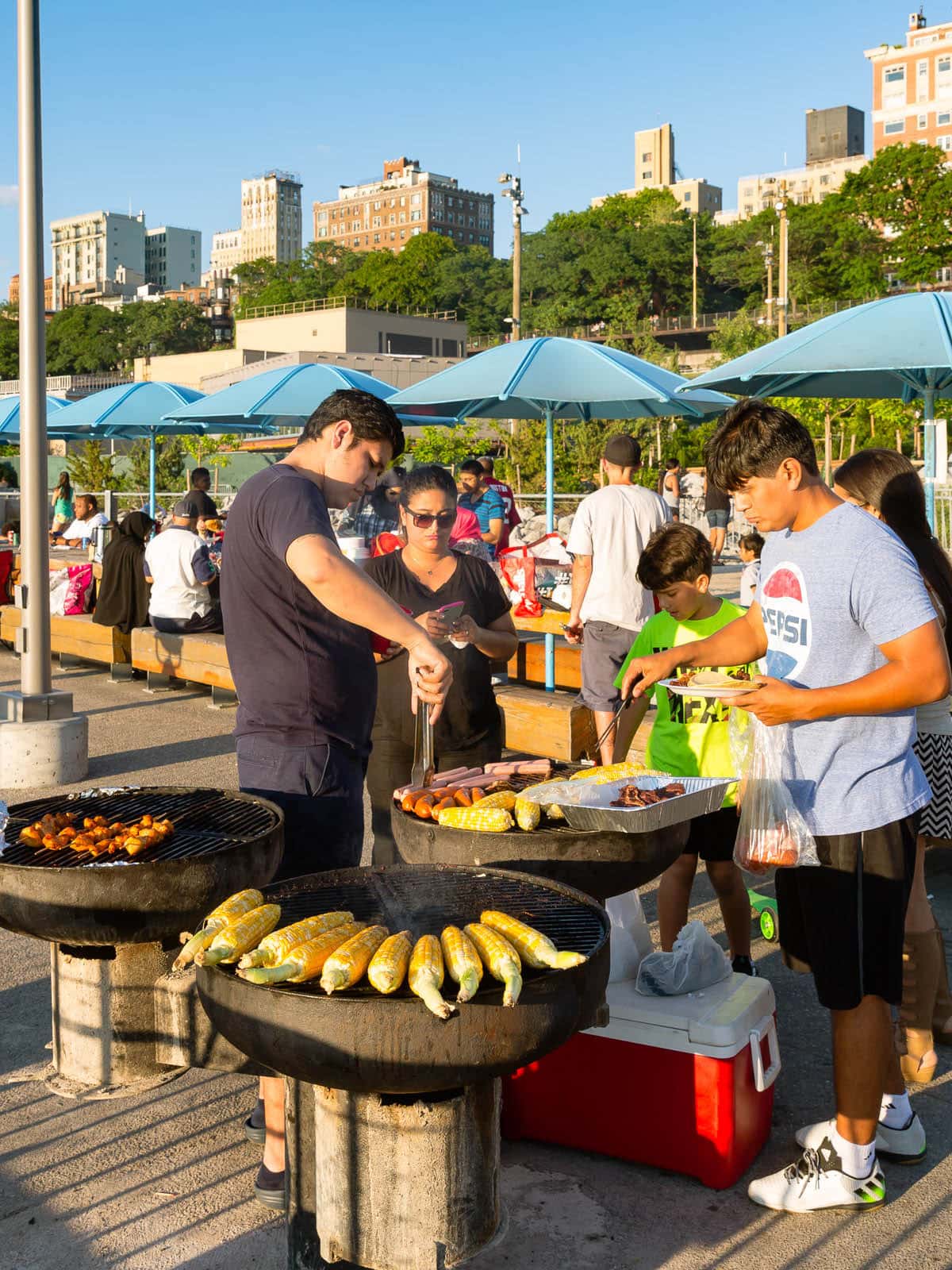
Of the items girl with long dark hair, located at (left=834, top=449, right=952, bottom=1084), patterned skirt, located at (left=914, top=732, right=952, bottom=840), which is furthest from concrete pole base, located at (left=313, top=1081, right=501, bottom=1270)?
patterned skirt, located at (left=914, top=732, right=952, bottom=840)

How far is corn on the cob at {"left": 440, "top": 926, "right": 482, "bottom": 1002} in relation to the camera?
251 cm

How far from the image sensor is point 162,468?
41.4m

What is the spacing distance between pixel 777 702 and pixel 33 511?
6.08 m

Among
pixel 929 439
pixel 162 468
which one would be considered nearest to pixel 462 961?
pixel 929 439

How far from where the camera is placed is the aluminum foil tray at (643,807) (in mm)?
3471

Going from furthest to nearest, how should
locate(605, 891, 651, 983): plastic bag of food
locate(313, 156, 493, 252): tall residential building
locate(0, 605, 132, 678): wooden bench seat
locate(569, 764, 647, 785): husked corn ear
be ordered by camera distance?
locate(313, 156, 493, 252): tall residential building, locate(0, 605, 132, 678): wooden bench seat, locate(569, 764, 647, 785): husked corn ear, locate(605, 891, 651, 983): plastic bag of food

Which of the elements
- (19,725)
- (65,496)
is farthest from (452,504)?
(65,496)

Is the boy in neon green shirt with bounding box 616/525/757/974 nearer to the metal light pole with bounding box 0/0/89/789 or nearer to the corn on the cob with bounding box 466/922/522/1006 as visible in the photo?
the corn on the cob with bounding box 466/922/522/1006

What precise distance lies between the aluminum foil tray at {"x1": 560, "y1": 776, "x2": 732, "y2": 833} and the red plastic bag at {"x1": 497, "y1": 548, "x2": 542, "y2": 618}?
551 cm

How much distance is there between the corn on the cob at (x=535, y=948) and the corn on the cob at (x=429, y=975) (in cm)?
17

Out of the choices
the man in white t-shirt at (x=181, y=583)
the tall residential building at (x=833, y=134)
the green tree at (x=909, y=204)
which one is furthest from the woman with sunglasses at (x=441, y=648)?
the tall residential building at (x=833, y=134)

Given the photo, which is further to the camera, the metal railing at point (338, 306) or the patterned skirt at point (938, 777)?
the metal railing at point (338, 306)

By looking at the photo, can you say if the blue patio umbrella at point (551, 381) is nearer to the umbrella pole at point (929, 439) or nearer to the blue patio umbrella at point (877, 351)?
the blue patio umbrella at point (877, 351)

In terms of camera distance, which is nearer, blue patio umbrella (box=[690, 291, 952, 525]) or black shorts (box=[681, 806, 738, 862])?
black shorts (box=[681, 806, 738, 862])
